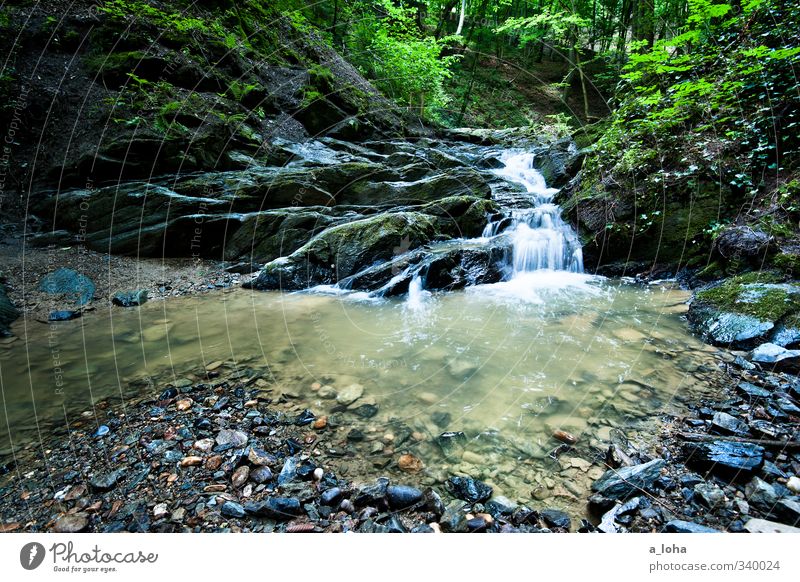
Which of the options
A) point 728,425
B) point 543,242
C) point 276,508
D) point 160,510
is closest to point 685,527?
point 728,425

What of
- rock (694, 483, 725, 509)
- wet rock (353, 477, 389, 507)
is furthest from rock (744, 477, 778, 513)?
wet rock (353, 477, 389, 507)

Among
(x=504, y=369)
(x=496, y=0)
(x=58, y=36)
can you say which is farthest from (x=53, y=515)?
(x=496, y=0)

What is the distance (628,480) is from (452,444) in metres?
1.35

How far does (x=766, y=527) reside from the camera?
1932mm

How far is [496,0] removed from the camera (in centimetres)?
3000

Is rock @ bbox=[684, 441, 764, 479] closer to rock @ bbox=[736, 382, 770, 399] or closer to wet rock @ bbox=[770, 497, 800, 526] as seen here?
wet rock @ bbox=[770, 497, 800, 526]

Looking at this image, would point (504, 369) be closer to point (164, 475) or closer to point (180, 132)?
point (164, 475)

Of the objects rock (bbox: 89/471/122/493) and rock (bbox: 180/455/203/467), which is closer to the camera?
rock (bbox: 89/471/122/493)

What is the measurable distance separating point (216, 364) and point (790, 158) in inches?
429

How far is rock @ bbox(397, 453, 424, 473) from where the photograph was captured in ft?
9.32

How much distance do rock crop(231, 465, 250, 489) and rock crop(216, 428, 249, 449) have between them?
0.35 meters

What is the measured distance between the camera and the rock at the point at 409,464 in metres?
2.84

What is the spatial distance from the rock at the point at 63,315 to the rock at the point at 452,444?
7.39 meters

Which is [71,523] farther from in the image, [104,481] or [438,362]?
[438,362]
